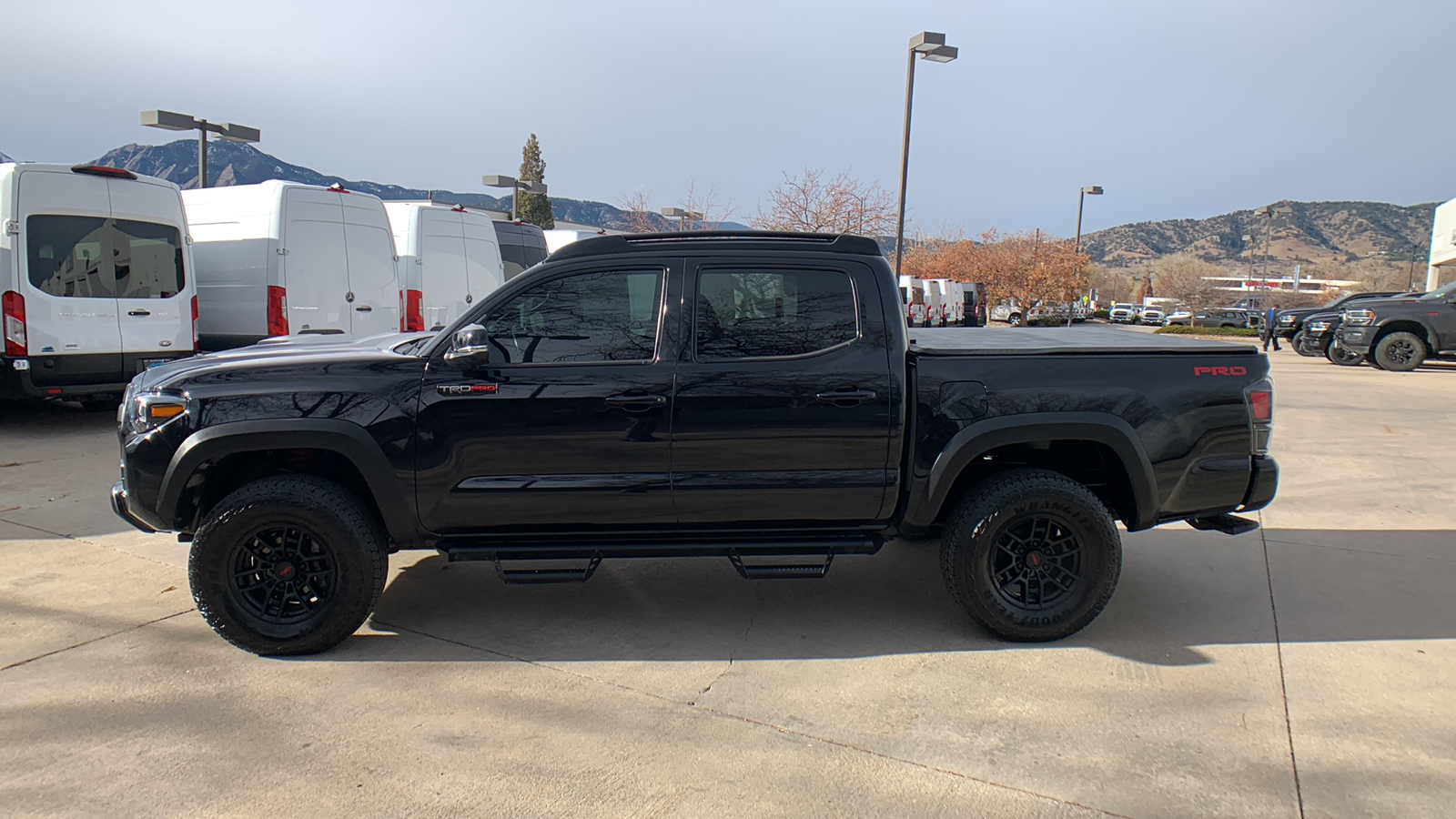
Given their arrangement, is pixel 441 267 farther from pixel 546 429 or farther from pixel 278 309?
pixel 546 429

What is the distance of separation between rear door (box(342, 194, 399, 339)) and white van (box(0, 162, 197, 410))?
1.69 metres

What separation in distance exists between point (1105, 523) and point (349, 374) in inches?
133

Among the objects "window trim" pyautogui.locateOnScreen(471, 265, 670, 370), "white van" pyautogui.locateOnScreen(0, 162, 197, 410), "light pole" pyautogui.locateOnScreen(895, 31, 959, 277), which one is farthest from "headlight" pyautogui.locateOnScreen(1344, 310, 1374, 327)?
"white van" pyautogui.locateOnScreen(0, 162, 197, 410)

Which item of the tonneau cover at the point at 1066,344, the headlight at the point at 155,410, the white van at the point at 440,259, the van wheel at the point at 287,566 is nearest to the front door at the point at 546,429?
the van wheel at the point at 287,566

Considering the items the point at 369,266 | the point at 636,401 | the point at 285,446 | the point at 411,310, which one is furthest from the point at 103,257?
the point at 636,401

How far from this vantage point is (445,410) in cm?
402

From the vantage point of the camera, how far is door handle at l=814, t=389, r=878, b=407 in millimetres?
4078

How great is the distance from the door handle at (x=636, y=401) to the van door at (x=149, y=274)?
302 inches

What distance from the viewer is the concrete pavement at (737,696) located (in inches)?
119

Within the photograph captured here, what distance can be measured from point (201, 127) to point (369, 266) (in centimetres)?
875

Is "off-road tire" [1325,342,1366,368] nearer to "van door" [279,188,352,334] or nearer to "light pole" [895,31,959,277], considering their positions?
"light pole" [895,31,959,277]

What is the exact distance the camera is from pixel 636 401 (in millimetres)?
4043

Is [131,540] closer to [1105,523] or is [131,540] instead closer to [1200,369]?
[1105,523]

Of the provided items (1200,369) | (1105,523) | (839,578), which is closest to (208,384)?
(839,578)
